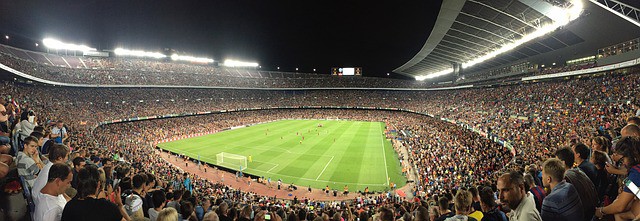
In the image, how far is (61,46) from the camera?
47.5 m

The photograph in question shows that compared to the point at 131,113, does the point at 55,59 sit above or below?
above

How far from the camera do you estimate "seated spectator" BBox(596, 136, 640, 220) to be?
302 centimetres

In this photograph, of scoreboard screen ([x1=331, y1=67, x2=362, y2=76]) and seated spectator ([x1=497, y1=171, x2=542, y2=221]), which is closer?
seated spectator ([x1=497, y1=171, x2=542, y2=221])

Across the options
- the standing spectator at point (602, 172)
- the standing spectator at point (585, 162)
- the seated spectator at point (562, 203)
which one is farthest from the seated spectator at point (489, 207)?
the standing spectator at point (602, 172)

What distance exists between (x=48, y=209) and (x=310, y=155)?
95.6 feet

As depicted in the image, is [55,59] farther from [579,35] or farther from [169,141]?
[579,35]

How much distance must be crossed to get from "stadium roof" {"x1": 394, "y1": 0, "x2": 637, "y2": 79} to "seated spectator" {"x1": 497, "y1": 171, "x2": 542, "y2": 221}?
19444 mm

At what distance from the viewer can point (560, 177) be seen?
3.24 meters

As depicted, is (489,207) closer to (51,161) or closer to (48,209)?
(48,209)

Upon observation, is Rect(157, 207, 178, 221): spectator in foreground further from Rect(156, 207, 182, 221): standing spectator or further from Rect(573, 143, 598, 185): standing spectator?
Rect(573, 143, 598, 185): standing spectator

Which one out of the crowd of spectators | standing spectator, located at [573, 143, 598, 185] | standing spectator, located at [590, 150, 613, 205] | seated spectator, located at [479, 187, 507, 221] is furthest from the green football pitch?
seated spectator, located at [479, 187, 507, 221]

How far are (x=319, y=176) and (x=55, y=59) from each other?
51059 mm

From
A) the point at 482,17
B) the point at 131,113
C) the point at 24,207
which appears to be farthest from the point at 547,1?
the point at 131,113

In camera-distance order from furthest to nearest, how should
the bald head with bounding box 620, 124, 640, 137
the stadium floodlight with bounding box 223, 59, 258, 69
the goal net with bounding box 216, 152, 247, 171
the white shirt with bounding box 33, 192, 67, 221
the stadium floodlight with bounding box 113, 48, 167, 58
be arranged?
the stadium floodlight with bounding box 223, 59, 258, 69, the stadium floodlight with bounding box 113, 48, 167, 58, the goal net with bounding box 216, 152, 247, 171, the bald head with bounding box 620, 124, 640, 137, the white shirt with bounding box 33, 192, 67, 221
